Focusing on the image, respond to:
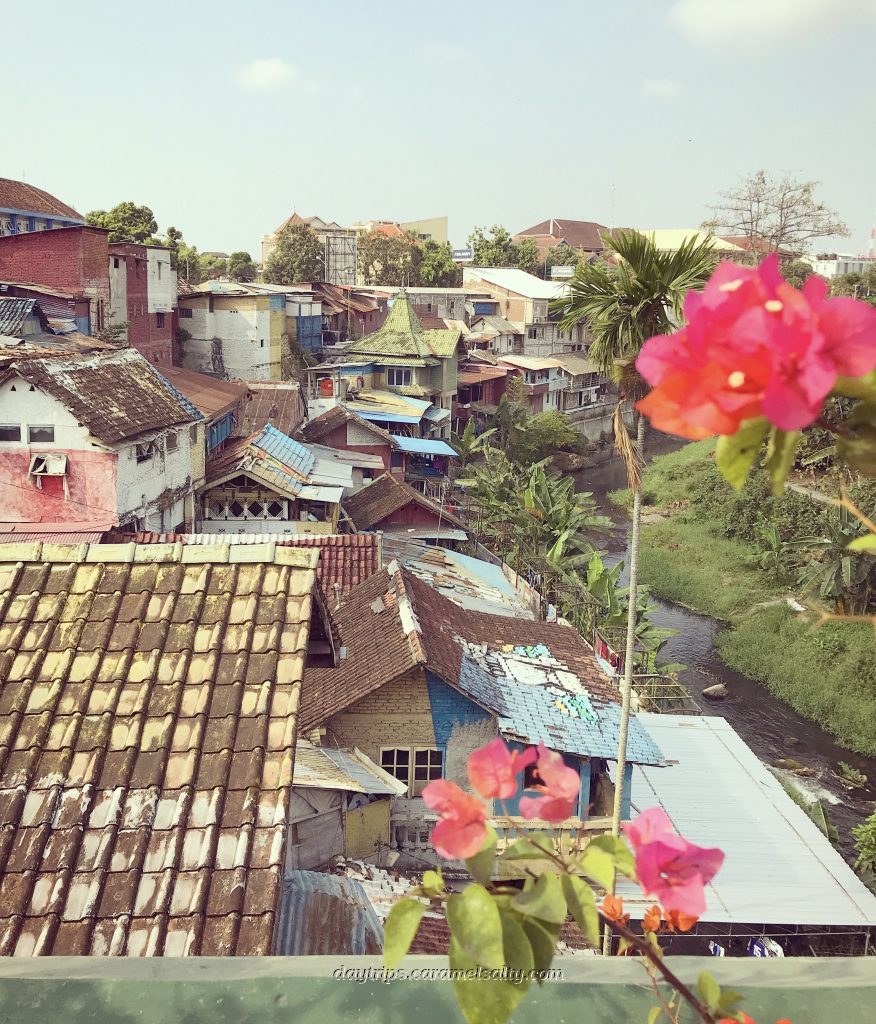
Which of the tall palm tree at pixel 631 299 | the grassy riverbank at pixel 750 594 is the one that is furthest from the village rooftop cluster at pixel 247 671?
the grassy riverbank at pixel 750 594

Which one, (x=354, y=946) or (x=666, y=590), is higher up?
(x=354, y=946)

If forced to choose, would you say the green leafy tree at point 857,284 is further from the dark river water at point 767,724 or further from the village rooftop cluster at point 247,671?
the village rooftop cluster at point 247,671

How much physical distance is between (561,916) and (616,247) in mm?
8769

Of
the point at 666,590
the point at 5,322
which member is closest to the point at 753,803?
the point at 666,590

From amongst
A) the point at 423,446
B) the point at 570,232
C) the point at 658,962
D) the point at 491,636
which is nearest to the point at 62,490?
the point at 491,636

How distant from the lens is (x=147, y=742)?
4469 millimetres

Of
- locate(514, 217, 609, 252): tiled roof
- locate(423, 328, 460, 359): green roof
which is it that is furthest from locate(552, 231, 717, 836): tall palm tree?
locate(514, 217, 609, 252): tiled roof

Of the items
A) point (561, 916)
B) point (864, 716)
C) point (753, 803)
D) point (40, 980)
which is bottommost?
point (864, 716)

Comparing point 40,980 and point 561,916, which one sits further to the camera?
point 40,980

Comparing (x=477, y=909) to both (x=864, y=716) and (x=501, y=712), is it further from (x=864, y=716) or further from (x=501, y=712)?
(x=864, y=716)

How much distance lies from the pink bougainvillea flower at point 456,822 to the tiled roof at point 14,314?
22.8 metres

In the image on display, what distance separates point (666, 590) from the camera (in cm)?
2898

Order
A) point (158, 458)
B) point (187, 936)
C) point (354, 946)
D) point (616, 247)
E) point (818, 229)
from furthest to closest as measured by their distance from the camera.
Answer: 1. point (818, 229)
2. point (158, 458)
3. point (616, 247)
4. point (354, 946)
5. point (187, 936)

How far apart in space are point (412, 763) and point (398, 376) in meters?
27.0
